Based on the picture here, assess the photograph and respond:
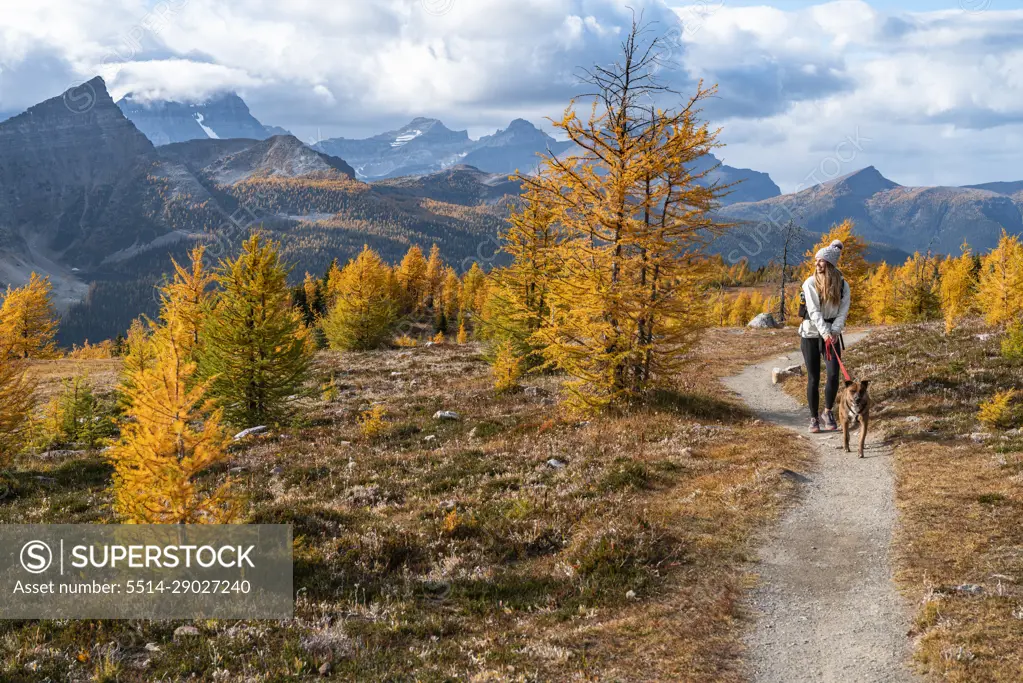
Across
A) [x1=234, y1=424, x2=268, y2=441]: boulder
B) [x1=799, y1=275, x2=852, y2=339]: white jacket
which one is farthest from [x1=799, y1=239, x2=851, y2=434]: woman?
[x1=234, y1=424, x2=268, y2=441]: boulder

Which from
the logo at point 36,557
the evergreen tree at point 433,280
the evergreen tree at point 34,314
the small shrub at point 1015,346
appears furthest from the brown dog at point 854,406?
the evergreen tree at point 433,280

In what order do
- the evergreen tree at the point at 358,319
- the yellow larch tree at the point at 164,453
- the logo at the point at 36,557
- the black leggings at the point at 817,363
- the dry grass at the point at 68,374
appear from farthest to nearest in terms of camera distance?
the evergreen tree at the point at 358,319
the dry grass at the point at 68,374
the black leggings at the point at 817,363
the logo at the point at 36,557
the yellow larch tree at the point at 164,453

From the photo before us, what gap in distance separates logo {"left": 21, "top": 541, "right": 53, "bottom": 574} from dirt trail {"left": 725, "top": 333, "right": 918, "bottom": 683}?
11350mm

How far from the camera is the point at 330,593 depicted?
8.93 metres

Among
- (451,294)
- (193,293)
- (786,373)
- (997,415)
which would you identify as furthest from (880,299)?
(193,293)

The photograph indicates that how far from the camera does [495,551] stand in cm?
999

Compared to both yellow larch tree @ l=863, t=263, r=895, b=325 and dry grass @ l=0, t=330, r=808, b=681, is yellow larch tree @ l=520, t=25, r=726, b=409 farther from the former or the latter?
yellow larch tree @ l=863, t=263, r=895, b=325

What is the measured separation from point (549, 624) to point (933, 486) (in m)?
7.63

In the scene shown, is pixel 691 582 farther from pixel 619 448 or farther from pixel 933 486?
pixel 619 448

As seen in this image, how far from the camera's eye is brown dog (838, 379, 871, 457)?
11.9m

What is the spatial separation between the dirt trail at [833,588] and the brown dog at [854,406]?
0.67 metres

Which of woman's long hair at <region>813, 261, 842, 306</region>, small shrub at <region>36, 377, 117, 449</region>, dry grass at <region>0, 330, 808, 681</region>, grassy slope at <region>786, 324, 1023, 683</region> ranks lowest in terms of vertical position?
small shrub at <region>36, 377, 117, 449</region>

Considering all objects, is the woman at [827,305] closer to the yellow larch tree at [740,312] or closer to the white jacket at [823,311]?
the white jacket at [823,311]

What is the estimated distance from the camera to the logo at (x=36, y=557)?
10.4m
